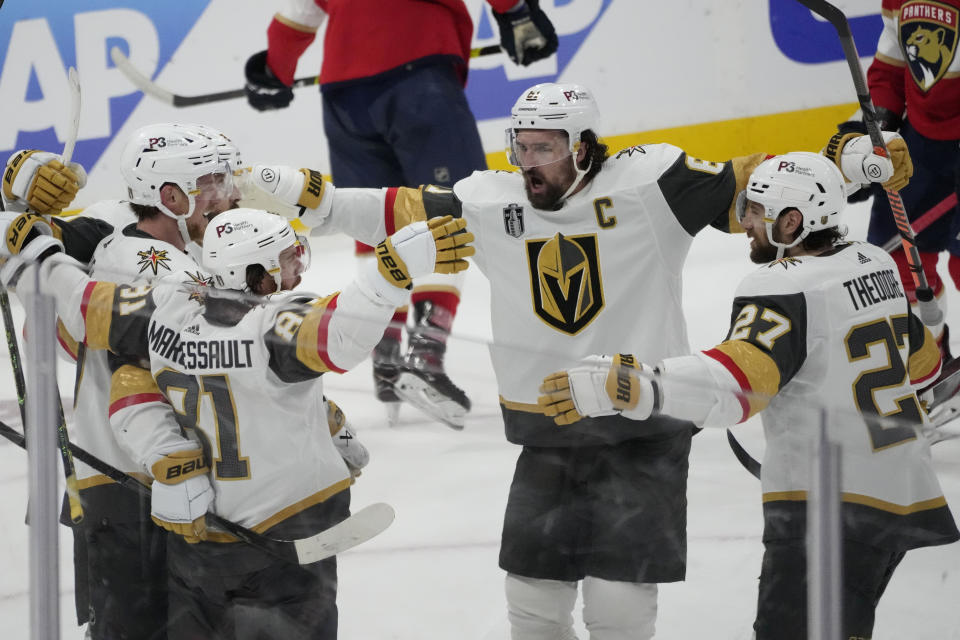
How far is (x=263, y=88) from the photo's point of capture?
3438 mm

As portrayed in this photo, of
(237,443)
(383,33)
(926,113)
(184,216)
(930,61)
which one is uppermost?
(383,33)

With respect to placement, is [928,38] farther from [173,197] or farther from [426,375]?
[426,375]

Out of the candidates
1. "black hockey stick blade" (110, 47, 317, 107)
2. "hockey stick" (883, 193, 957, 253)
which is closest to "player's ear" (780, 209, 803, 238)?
"hockey stick" (883, 193, 957, 253)

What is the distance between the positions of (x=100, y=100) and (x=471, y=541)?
400cm

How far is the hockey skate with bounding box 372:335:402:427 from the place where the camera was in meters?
1.16

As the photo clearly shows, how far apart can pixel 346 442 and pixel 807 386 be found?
0.56m

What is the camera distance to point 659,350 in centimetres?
191

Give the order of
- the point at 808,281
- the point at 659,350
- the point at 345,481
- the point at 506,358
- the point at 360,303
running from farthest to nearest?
the point at 659,350 < the point at 808,281 < the point at 360,303 < the point at 345,481 < the point at 506,358

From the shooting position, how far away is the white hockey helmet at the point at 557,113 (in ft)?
6.53

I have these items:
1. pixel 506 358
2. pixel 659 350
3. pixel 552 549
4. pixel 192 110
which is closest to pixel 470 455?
pixel 506 358

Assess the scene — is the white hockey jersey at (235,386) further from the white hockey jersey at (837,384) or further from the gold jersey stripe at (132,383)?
the white hockey jersey at (837,384)

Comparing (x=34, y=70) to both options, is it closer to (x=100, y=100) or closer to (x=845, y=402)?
(x=100, y=100)

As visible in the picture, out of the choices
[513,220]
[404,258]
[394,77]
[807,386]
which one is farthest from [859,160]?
[394,77]

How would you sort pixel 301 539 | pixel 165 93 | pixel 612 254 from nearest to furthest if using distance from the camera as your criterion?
pixel 301 539, pixel 612 254, pixel 165 93
